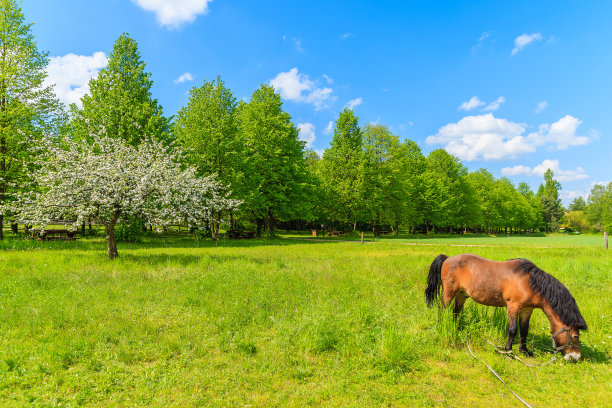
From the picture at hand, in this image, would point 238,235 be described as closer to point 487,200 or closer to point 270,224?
point 270,224

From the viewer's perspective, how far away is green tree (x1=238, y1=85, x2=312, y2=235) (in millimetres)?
Answer: 35281

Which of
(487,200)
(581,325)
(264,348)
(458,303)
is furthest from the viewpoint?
(487,200)

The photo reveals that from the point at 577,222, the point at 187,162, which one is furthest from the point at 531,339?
the point at 577,222

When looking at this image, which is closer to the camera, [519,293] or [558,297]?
[558,297]

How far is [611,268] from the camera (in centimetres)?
1290

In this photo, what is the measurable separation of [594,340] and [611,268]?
31.4 feet

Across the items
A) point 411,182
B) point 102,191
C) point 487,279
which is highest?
point 411,182

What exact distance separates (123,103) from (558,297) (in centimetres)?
3252

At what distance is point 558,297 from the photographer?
5309 millimetres

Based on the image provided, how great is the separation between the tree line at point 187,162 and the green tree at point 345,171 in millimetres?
184

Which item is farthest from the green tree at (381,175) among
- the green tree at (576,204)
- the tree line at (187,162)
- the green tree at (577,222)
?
the green tree at (576,204)

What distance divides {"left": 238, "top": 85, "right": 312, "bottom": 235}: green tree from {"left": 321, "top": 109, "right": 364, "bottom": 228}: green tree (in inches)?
309

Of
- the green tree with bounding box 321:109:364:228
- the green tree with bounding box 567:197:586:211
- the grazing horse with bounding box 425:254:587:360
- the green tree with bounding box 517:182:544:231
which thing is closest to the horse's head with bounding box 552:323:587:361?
the grazing horse with bounding box 425:254:587:360

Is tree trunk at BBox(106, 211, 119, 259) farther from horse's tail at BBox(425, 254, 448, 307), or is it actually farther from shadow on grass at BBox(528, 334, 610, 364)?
shadow on grass at BBox(528, 334, 610, 364)
